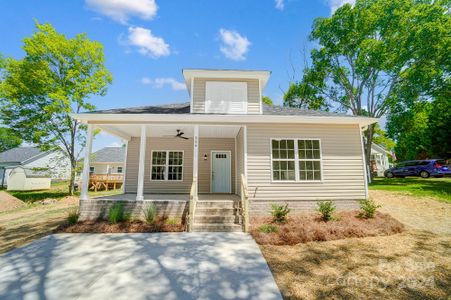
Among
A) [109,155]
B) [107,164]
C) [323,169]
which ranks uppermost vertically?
[109,155]

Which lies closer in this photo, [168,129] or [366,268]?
[366,268]

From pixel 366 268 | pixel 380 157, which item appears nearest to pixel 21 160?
pixel 366 268

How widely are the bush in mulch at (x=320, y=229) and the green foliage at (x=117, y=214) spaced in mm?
4384

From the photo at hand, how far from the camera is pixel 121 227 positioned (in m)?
6.87

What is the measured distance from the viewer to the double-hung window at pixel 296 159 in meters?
8.58

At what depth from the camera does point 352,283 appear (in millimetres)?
3613

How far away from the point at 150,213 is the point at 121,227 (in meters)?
0.95

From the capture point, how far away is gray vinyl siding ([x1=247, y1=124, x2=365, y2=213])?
27.3 ft

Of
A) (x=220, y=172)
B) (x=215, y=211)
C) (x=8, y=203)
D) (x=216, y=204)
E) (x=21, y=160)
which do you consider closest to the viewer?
(x=215, y=211)

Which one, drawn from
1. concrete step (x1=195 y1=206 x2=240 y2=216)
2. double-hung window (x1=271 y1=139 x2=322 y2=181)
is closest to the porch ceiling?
double-hung window (x1=271 y1=139 x2=322 y2=181)

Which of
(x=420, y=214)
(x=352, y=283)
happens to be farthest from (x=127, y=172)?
(x=420, y=214)

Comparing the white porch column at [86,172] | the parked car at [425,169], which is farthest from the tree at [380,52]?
the white porch column at [86,172]

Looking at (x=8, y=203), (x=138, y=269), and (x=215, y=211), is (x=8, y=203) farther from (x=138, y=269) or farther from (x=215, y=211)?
(x=138, y=269)

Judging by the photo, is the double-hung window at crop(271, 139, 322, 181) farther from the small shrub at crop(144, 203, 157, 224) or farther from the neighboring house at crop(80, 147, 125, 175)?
the neighboring house at crop(80, 147, 125, 175)
